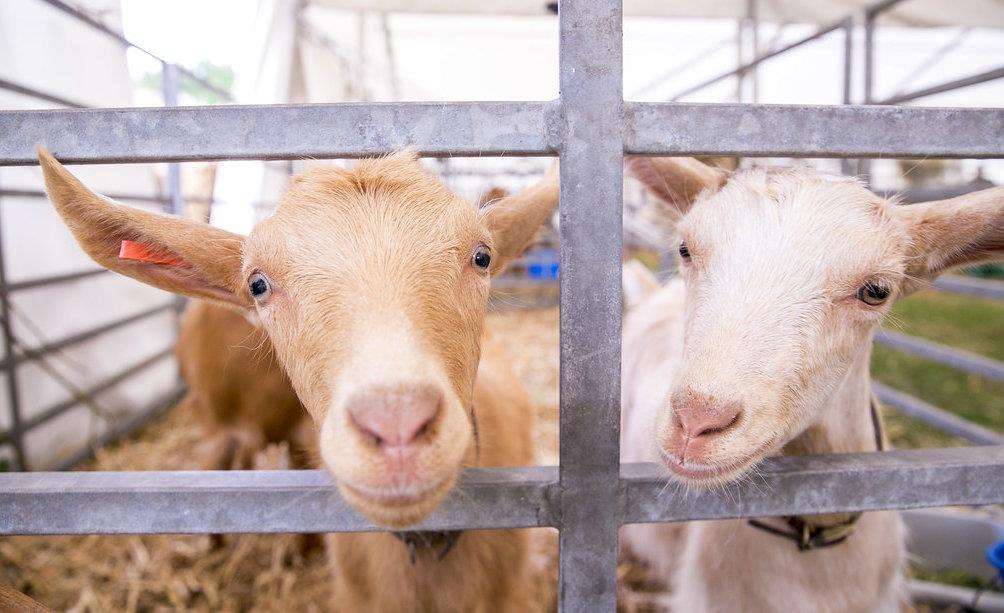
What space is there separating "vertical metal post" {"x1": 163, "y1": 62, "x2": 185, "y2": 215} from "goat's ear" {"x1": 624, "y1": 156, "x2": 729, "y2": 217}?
3743mm

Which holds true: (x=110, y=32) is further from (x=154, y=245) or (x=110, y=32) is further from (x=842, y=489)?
(x=842, y=489)

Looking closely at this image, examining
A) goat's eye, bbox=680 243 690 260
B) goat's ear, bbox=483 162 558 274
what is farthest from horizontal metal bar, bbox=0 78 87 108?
goat's eye, bbox=680 243 690 260

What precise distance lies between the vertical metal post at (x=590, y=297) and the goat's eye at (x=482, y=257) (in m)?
0.38

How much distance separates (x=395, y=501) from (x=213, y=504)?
475 millimetres

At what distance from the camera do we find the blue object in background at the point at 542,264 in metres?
9.78

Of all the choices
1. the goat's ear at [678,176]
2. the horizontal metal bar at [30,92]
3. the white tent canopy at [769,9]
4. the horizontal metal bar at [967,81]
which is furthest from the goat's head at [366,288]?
the white tent canopy at [769,9]

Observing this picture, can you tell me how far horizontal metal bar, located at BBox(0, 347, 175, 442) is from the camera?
381 centimetres

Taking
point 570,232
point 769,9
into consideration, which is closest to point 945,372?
point 769,9

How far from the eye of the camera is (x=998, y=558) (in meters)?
2.72

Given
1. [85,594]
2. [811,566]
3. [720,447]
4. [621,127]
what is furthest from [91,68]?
[811,566]

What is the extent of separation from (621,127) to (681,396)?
624mm

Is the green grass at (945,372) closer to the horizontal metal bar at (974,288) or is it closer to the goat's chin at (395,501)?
the horizontal metal bar at (974,288)

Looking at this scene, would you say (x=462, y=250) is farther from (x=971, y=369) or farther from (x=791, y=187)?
(x=971, y=369)

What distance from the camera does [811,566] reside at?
1.95 meters
